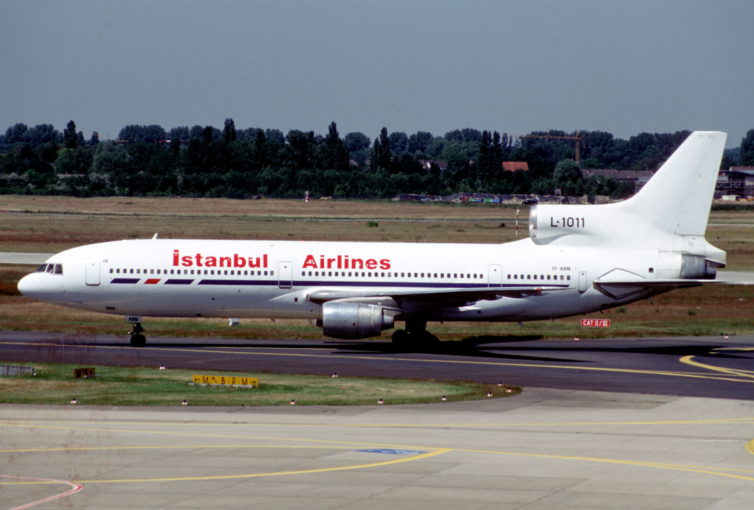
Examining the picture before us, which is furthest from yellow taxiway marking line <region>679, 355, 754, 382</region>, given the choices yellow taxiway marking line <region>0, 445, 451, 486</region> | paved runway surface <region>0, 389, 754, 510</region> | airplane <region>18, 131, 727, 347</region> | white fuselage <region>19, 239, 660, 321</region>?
yellow taxiway marking line <region>0, 445, 451, 486</region>

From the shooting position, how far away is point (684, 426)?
3284cm

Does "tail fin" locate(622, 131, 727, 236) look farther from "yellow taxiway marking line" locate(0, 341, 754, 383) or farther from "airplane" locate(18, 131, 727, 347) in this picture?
"yellow taxiway marking line" locate(0, 341, 754, 383)

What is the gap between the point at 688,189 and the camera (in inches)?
2064

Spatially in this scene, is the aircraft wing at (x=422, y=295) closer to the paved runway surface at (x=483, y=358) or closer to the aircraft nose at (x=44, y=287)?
the paved runway surface at (x=483, y=358)

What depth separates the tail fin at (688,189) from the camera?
52.2 meters

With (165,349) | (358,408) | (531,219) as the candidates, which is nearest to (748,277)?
(531,219)

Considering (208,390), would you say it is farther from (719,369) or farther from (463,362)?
(719,369)

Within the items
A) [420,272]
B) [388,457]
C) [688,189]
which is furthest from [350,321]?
[388,457]

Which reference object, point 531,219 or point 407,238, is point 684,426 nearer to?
point 531,219

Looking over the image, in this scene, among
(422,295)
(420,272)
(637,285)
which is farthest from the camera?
(637,285)

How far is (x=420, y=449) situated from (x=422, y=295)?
2142 centimetres

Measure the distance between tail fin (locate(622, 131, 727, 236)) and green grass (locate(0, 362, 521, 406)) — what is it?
54.2ft

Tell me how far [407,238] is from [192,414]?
88089 millimetres

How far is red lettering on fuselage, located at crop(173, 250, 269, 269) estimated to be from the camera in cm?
5000
